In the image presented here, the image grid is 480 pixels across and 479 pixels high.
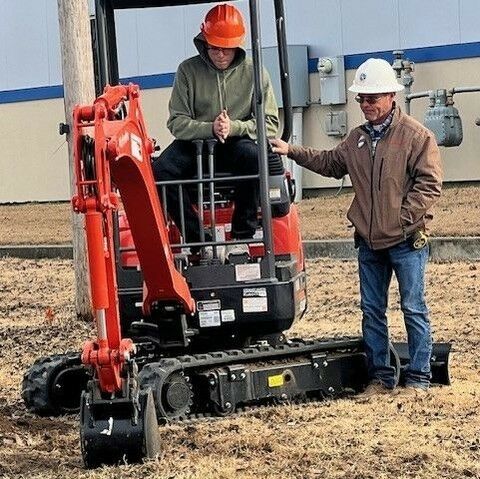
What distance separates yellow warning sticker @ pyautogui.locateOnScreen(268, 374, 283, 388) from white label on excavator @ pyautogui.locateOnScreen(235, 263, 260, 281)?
591 mm

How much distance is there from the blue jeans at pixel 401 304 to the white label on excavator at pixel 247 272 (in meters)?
0.76

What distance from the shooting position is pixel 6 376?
10070mm

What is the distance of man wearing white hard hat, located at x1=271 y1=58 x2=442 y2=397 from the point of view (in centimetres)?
864

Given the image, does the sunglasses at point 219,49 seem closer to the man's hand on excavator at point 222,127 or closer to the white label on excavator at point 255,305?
the man's hand on excavator at point 222,127

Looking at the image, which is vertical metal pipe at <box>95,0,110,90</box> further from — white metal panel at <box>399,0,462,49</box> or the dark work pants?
white metal panel at <box>399,0,462,49</box>

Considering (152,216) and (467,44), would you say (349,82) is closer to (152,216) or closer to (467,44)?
(467,44)

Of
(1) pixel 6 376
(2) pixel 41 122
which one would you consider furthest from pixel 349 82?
(1) pixel 6 376

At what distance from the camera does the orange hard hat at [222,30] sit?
8492 mm

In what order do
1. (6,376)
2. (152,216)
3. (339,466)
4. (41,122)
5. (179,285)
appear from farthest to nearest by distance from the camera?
(41,122), (6,376), (179,285), (152,216), (339,466)

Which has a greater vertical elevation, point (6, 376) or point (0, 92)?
point (0, 92)

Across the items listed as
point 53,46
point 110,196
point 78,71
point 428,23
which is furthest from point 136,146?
point 53,46

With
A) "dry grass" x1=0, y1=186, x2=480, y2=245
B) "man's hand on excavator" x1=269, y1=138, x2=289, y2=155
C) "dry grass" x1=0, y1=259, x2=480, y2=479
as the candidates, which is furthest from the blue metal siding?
"dry grass" x1=0, y1=259, x2=480, y2=479

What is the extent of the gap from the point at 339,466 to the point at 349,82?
13790 mm

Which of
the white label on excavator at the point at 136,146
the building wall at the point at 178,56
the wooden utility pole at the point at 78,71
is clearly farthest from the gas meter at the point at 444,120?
the white label on excavator at the point at 136,146
